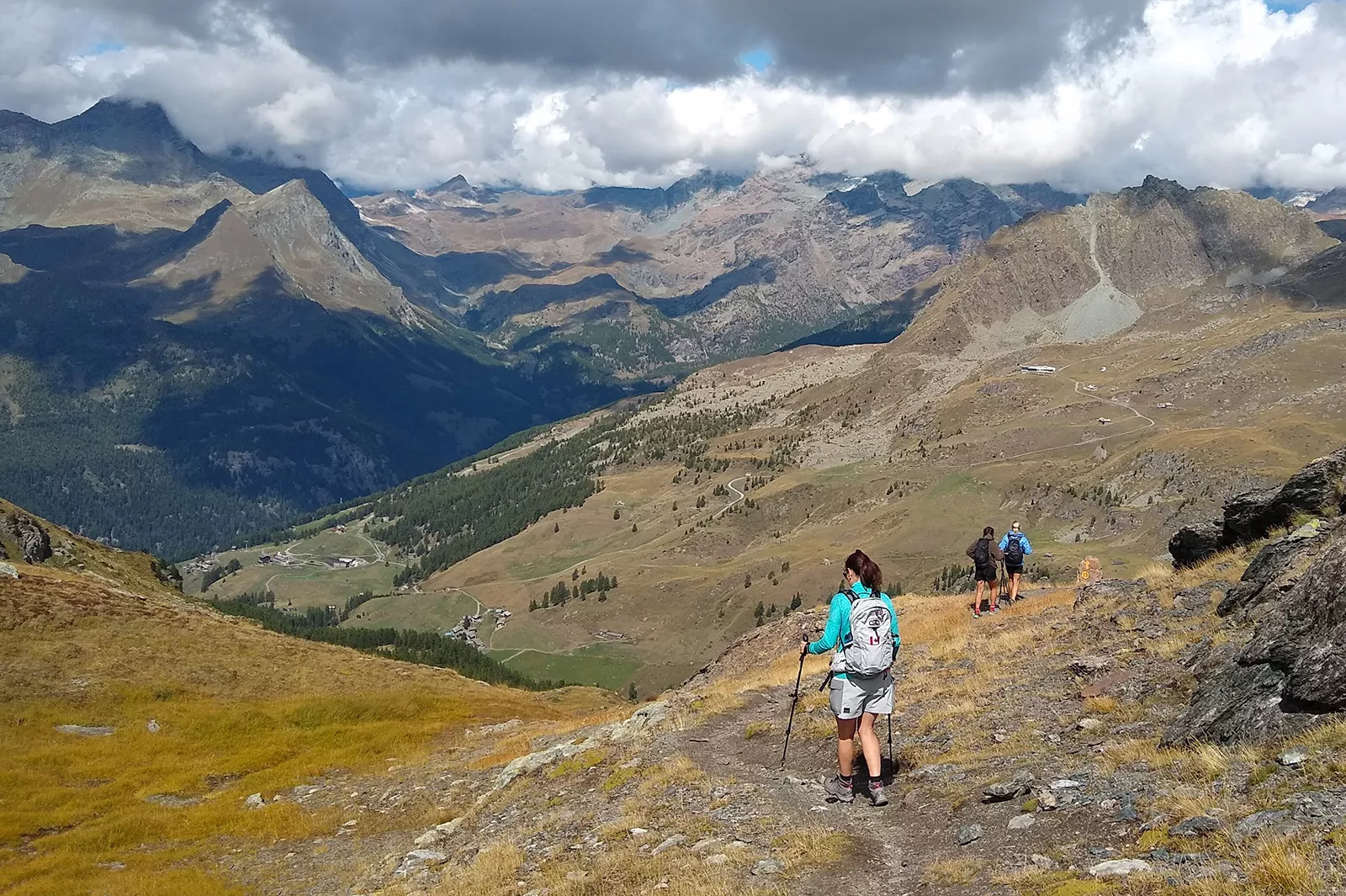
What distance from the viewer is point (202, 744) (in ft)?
145

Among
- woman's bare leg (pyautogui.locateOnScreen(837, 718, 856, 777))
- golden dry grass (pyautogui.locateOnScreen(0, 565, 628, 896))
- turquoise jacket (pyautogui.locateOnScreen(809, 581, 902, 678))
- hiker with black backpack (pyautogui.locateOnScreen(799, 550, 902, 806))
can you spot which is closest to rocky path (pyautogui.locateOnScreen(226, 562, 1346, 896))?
woman's bare leg (pyautogui.locateOnScreen(837, 718, 856, 777))

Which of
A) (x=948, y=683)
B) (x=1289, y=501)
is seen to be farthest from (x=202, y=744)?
(x=1289, y=501)

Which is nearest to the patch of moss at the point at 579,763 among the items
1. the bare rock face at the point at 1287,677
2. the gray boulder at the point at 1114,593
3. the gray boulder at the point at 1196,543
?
the bare rock face at the point at 1287,677

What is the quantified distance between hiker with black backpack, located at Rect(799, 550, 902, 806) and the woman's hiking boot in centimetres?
2

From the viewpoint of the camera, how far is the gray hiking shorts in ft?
52.3

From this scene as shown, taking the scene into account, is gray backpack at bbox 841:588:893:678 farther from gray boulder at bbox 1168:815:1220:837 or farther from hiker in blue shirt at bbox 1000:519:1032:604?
hiker in blue shirt at bbox 1000:519:1032:604

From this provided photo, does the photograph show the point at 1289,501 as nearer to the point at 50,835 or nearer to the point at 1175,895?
the point at 1175,895

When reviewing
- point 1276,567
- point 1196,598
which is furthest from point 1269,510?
point 1276,567

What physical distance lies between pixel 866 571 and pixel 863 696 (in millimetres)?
2436

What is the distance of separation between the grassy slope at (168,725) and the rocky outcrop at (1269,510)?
35.6 m

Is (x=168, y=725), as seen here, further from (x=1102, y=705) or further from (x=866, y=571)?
(x=1102, y=705)

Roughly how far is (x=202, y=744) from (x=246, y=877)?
24.2 m

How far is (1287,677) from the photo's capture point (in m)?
13.4

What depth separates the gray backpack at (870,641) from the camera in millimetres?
15664
